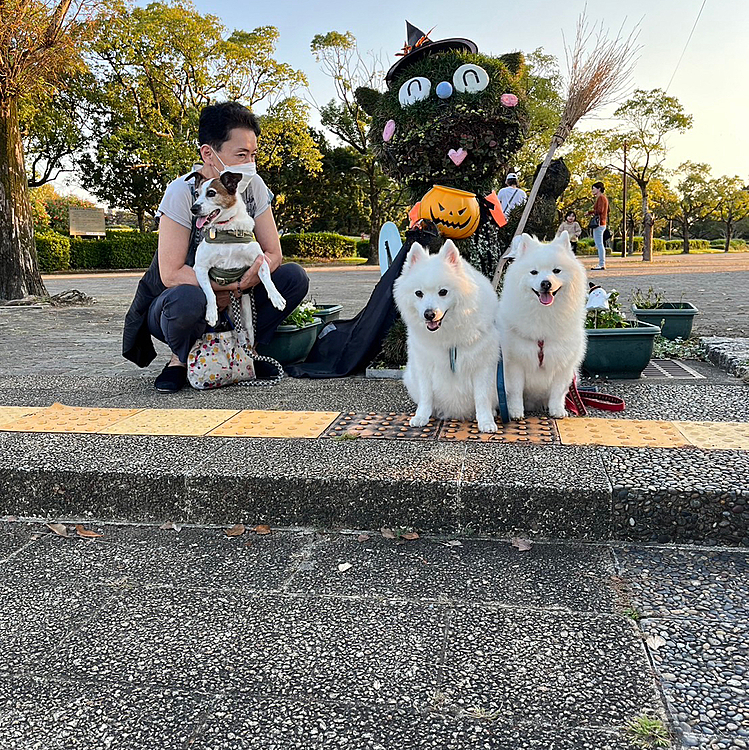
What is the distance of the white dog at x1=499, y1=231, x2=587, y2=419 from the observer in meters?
3.47

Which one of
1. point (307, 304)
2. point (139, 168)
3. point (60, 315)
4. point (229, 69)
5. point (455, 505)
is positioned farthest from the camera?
point (139, 168)

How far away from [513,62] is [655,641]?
4962 millimetres

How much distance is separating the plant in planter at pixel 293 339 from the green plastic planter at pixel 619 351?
2219 millimetres

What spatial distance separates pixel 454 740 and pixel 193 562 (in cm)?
131

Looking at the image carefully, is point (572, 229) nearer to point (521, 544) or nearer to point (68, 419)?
point (68, 419)

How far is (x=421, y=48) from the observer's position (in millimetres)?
5270

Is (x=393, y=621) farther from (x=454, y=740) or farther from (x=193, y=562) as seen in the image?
(x=193, y=562)

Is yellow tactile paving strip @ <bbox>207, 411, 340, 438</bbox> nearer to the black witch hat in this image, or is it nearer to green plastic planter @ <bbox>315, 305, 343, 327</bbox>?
green plastic planter @ <bbox>315, 305, 343, 327</bbox>

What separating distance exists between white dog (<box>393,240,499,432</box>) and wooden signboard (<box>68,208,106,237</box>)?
29.2m

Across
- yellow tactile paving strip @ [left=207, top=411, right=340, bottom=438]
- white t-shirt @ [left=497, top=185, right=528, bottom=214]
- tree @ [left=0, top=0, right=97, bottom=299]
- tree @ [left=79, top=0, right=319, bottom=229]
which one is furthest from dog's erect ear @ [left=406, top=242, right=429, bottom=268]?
tree @ [left=79, top=0, right=319, bottom=229]

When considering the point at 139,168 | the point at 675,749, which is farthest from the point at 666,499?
the point at 139,168

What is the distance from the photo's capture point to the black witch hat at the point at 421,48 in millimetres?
5250

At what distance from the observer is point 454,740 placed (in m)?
1.59

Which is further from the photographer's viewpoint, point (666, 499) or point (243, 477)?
point (243, 477)
